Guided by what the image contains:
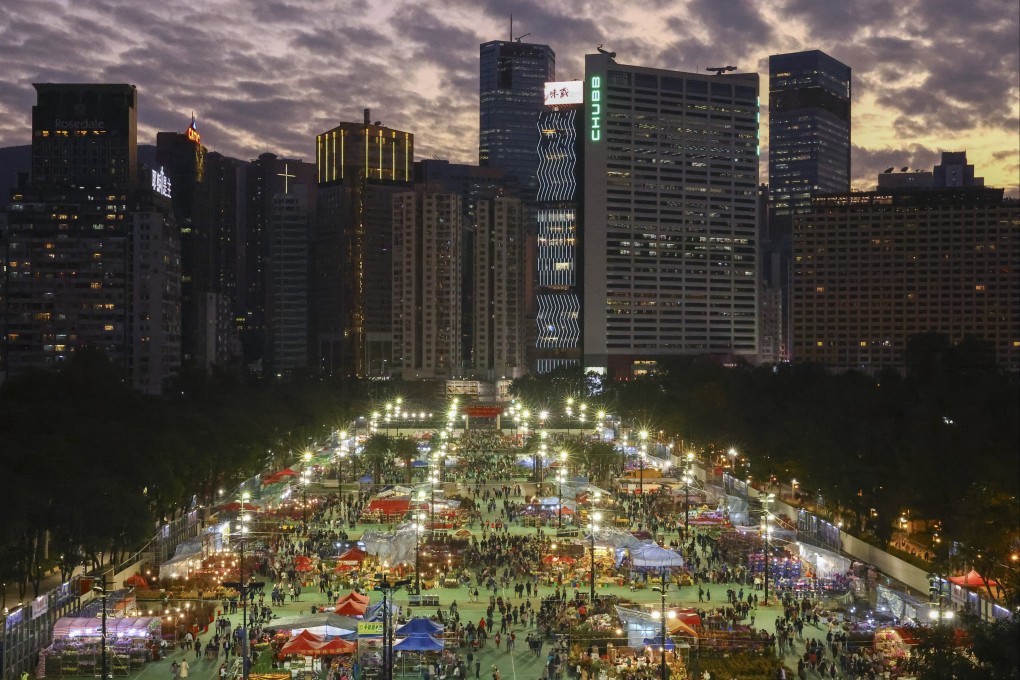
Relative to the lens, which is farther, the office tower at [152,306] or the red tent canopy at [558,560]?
the office tower at [152,306]

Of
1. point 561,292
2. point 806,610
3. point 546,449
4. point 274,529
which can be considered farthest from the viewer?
point 561,292

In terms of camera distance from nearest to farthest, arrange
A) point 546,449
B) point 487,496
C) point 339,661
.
A: point 339,661
point 487,496
point 546,449

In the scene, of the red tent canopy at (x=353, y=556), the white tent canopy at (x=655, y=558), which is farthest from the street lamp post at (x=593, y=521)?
the red tent canopy at (x=353, y=556)

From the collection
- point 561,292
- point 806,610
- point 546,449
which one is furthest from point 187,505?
point 561,292

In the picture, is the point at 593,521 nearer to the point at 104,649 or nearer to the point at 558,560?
the point at 558,560

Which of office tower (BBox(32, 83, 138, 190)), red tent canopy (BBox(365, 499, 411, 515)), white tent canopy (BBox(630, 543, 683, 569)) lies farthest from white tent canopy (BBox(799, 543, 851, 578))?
office tower (BBox(32, 83, 138, 190))

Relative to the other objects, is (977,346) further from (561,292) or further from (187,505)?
(187,505)

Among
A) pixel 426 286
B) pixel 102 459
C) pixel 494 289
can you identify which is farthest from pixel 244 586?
pixel 494 289

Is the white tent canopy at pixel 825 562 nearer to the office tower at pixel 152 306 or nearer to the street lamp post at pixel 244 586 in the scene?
the street lamp post at pixel 244 586
